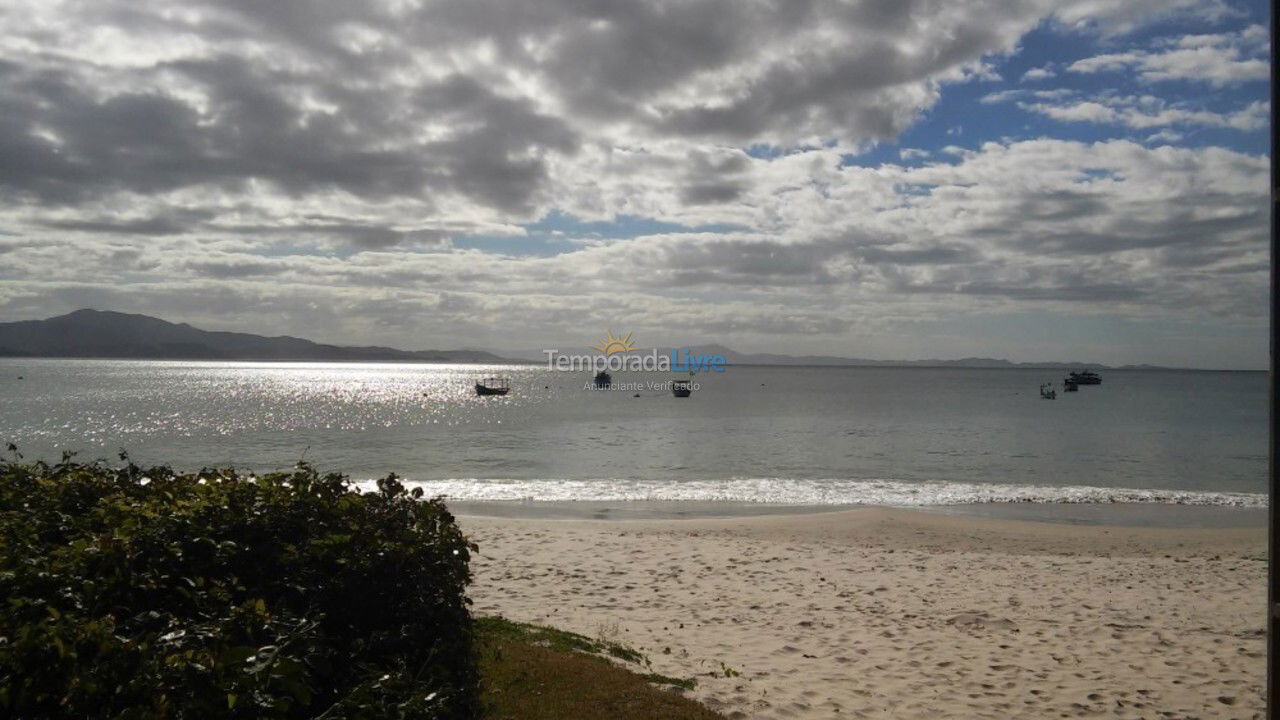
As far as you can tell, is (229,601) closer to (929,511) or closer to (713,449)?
(929,511)

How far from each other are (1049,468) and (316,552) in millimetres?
42459

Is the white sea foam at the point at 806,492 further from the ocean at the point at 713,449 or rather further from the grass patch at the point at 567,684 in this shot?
the grass patch at the point at 567,684

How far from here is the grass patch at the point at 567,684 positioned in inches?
250

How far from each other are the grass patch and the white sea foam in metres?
19.9

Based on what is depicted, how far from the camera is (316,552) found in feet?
14.8

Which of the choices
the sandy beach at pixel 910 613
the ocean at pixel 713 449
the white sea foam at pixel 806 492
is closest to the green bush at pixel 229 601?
the sandy beach at pixel 910 613

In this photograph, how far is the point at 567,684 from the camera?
704 cm

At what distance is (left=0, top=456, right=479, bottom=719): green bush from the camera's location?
296 centimetres

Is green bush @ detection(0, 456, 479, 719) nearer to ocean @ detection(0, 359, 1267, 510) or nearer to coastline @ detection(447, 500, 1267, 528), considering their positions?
ocean @ detection(0, 359, 1267, 510)

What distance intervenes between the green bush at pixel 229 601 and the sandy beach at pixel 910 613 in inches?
165

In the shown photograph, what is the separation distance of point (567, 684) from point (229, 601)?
3.75 metres

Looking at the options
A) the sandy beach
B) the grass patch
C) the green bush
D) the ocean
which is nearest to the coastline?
the ocean

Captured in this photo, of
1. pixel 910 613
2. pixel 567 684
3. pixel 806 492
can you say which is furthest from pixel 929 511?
pixel 567 684

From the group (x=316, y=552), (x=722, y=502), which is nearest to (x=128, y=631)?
(x=316, y=552)
